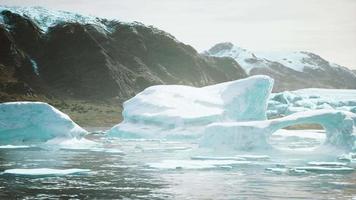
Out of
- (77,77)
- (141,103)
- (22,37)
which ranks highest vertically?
(22,37)

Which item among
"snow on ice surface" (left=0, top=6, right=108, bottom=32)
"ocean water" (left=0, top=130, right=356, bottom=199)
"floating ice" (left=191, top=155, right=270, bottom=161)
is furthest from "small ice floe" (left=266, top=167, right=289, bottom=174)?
"snow on ice surface" (left=0, top=6, right=108, bottom=32)

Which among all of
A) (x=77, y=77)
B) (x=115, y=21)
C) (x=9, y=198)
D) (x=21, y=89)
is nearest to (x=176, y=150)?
(x=9, y=198)

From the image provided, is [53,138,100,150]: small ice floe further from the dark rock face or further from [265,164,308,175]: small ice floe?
the dark rock face

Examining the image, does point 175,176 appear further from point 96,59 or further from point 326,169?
point 96,59

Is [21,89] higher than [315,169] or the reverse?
higher

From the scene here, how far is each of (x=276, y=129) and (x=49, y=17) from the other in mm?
143924

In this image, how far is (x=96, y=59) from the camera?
14638 centimetres

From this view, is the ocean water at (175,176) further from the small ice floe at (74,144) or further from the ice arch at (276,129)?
the small ice floe at (74,144)

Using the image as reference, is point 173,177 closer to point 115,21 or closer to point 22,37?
point 22,37

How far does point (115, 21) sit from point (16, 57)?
46.3 m

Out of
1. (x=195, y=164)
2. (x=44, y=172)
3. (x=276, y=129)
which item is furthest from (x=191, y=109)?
(x=44, y=172)

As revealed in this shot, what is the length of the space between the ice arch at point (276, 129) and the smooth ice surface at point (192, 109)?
41.5 feet

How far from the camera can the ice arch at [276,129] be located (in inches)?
1444

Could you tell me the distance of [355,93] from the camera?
5591 inches
